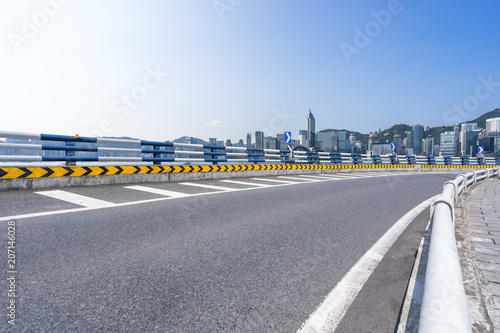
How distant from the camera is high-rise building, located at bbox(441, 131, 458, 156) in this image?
408ft

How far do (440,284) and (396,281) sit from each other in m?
1.36

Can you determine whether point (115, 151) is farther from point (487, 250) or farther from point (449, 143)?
point (449, 143)

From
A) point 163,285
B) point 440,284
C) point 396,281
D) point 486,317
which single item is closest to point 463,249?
point 396,281

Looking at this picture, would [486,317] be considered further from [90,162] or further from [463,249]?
[90,162]

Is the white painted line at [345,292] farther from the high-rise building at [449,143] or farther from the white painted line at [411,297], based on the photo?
the high-rise building at [449,143]

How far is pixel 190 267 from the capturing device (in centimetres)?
267

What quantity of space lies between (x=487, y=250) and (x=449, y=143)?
155889 millimetres

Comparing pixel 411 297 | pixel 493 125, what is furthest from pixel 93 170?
pixel 493 125

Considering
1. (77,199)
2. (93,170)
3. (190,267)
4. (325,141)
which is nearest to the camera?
(190,267)

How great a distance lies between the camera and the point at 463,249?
3.31 meters

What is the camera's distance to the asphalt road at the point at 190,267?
6.17ft

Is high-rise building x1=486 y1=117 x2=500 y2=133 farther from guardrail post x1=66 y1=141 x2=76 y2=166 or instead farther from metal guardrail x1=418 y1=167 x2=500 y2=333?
metal guardrail x1=418 y1=167 x2=500 y2=333

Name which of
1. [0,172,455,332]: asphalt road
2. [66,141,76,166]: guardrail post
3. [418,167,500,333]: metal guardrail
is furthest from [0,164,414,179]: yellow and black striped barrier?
[418,167,500,333]: metal guardrail

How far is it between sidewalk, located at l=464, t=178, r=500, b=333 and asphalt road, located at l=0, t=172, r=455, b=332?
577 millimetres
